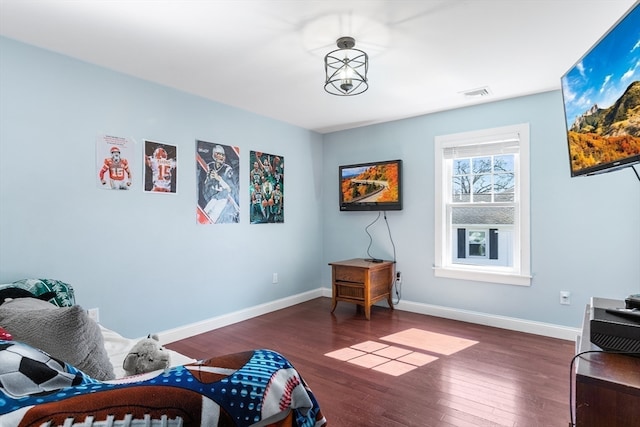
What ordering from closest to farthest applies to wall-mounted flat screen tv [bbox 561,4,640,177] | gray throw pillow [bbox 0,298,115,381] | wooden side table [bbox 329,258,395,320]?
1. gray throw pillow [bbox 0,298,115,381]
2. wall-mounted flat screen tv [bbox 561,4,640,177]
3. wooden side table [bbox 329,258,395,320]

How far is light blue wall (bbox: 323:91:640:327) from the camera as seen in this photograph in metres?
2.95

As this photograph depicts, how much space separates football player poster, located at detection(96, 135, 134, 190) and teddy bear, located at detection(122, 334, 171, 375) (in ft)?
5.81

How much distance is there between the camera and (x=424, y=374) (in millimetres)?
2482

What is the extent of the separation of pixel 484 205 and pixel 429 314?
136 cm

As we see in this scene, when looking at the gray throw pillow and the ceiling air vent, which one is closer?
the gray throw pillow

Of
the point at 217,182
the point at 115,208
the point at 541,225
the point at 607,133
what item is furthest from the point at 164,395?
the point at 541,225

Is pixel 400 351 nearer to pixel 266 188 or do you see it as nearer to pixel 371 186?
pixel 371 186

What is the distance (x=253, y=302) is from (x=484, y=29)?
10.9ft

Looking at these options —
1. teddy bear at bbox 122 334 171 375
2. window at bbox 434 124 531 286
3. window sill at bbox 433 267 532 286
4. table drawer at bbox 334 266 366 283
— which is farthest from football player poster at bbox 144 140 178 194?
window sill at bbox 433 267 532 286

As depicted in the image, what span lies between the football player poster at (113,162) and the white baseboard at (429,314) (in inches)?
53.9

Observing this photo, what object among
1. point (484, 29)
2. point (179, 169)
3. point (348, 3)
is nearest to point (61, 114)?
point (179, 169)

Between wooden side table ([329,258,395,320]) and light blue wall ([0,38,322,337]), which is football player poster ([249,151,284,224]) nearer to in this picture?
light blue wall ([0,38,322,337])

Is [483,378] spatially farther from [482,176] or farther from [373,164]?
[373,164]

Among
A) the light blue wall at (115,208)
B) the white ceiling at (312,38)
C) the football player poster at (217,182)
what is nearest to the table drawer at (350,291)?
the light blue wall at (115,208)
